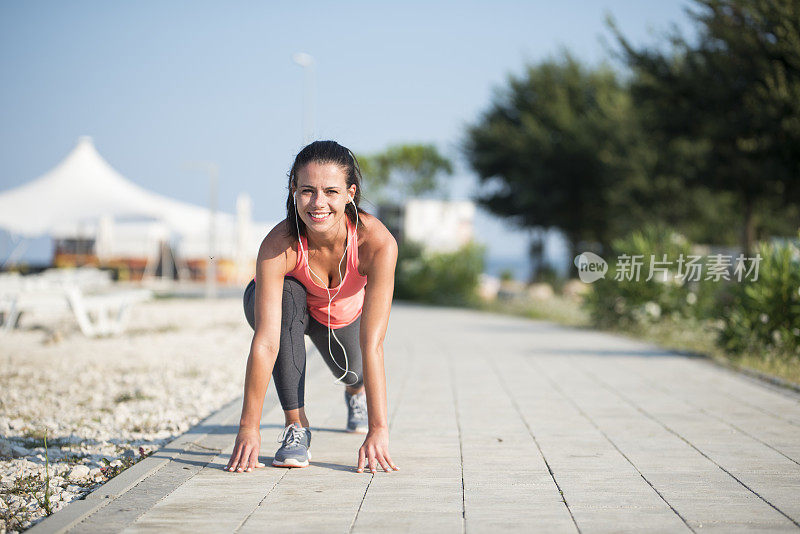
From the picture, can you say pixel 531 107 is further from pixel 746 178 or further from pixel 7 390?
pixel 7 390

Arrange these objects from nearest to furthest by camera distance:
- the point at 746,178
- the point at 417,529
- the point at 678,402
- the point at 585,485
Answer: the point at 417,529
the point at 585,485
the point at 678,402
the point at 746,178

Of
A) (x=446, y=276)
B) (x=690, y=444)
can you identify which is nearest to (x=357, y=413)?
(x=690, y=444)

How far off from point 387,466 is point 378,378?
42 cm

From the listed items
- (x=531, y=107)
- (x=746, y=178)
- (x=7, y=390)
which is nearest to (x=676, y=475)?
(x=7, y=390)

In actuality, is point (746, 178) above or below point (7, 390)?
above

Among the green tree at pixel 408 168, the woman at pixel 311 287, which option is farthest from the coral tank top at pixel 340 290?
the green tree at pixel 408 168

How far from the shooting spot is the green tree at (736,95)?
39.0 ft

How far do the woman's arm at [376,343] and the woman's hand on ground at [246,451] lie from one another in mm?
489

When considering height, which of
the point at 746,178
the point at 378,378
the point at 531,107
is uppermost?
the point at 531,107

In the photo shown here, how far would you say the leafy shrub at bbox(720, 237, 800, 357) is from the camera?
7887 mm

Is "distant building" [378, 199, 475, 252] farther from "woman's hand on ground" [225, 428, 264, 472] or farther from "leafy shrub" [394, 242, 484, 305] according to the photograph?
"woman's hand on ground" [225, 428, 264, 472]

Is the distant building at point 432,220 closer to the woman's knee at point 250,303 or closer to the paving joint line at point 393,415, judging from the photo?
the paving joint line at point 393,415

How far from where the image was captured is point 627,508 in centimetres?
333

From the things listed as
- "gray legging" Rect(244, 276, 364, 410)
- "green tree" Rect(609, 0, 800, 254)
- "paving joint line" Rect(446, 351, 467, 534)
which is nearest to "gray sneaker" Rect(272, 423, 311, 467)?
"gray legging" Rect(244, 276, 364, 410)
